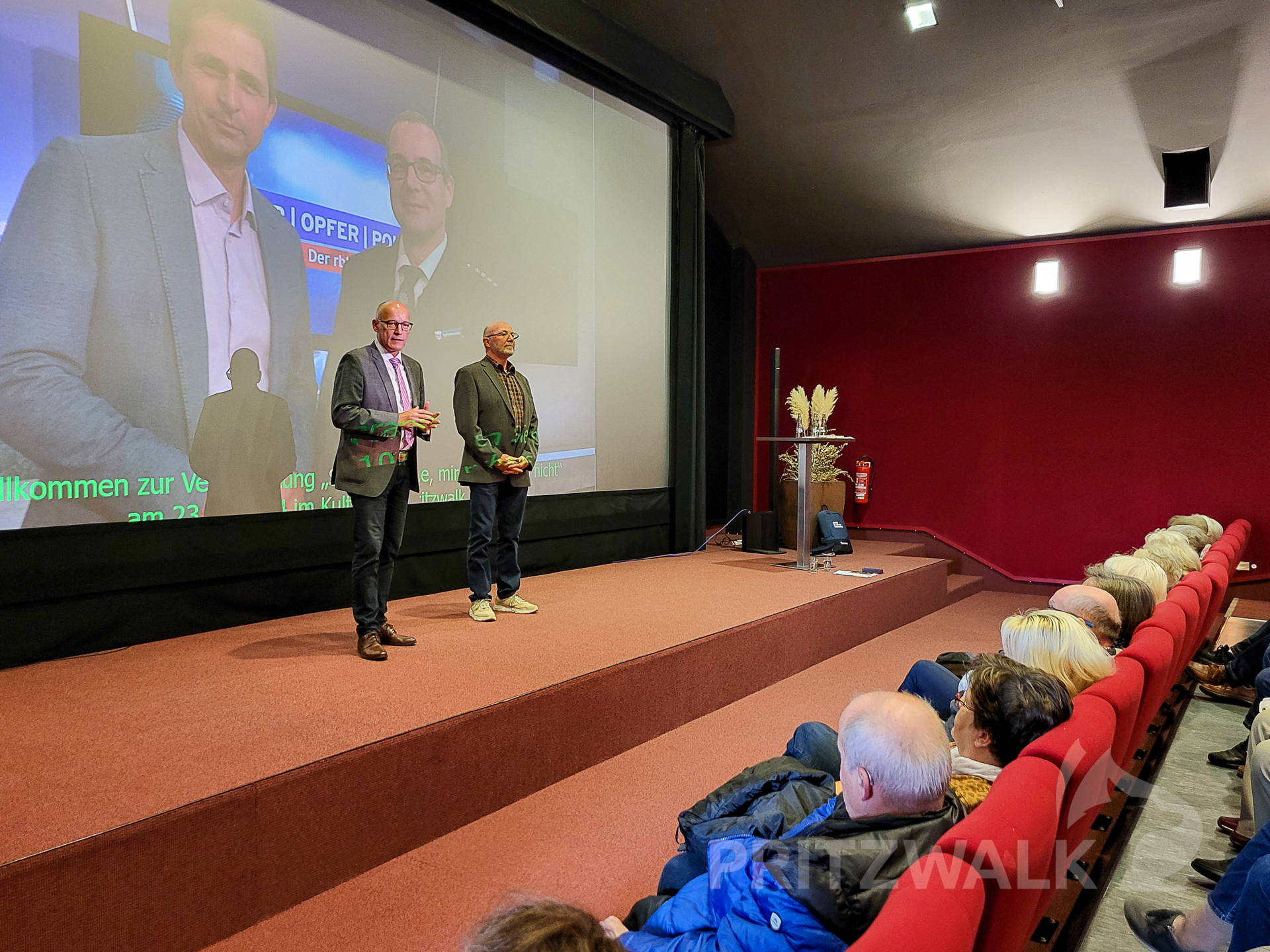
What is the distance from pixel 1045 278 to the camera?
6.98 metres

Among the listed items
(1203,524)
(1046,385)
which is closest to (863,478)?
(1046,385)

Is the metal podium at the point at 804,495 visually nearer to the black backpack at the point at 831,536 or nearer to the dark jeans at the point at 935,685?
the black backpack at the point at 831,536

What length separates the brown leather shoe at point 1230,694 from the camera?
377 cm

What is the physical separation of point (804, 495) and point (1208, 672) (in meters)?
2.30

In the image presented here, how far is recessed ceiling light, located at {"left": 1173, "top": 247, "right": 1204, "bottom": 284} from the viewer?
646cm

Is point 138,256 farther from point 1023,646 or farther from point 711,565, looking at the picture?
point 711,565

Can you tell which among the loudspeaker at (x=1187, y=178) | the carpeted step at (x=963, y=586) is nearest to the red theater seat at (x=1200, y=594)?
the carpeted step at (x=963, y=586)

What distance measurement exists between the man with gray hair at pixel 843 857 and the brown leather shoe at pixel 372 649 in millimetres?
1725

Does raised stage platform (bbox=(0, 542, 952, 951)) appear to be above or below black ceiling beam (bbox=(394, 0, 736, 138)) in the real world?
below

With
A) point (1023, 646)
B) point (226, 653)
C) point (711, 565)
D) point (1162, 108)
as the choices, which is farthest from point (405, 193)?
point (1162, 108)

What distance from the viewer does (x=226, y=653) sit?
298cm

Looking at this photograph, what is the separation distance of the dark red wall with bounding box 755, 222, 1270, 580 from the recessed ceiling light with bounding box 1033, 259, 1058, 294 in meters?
0.06

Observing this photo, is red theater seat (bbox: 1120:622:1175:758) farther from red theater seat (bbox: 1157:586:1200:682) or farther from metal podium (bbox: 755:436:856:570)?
metal podium (bbox: 755:436:856:570)

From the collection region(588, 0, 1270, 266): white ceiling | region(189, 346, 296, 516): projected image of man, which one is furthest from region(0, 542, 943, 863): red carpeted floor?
region(588, 0, 1270, 266): white ceiling
